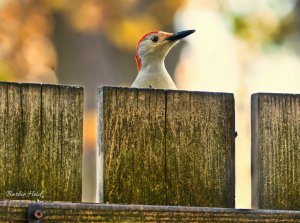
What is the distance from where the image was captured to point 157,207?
3.76 meters

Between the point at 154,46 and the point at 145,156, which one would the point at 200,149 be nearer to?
the point at 145,156

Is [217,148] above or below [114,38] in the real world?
below

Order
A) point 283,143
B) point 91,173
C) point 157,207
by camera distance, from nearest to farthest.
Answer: point 157,207 < point 283,143 < point 91,173

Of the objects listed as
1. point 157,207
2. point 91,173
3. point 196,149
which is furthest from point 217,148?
point 91,173

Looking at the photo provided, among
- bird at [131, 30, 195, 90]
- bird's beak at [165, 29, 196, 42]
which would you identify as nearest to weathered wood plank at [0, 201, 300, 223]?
bird at [131, 30, 195, 90]

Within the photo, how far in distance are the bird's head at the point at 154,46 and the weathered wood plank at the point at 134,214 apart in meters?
3.74

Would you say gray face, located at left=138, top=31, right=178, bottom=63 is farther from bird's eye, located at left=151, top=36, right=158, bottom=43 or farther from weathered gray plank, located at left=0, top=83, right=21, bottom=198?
weathered gray plank, located at left=0, top=83, right=21, bottom=198

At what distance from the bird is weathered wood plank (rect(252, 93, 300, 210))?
79.1 inches

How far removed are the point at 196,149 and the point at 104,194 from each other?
35 centimetres

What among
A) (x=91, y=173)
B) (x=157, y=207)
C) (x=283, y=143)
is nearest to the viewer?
(x=157, y=207)

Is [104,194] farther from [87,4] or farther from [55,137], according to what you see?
[87,4]

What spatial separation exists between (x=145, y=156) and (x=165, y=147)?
8 centimetres

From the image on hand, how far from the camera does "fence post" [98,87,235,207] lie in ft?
12.6

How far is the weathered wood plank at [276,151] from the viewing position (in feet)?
13.2
